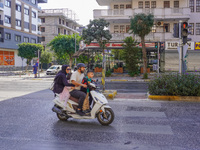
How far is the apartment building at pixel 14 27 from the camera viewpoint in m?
46.1

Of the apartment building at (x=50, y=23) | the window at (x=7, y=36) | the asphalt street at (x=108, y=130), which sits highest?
the apartment building at (x=50, y=23)

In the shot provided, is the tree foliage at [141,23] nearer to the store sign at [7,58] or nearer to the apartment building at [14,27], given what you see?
the apartment building at [14,27]

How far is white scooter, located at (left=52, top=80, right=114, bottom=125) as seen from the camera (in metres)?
6.20

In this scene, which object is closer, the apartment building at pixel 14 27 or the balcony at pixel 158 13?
the balcony at pixel 158 13

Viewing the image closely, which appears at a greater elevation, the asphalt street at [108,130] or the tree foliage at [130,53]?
the tree foliage at [130,53]

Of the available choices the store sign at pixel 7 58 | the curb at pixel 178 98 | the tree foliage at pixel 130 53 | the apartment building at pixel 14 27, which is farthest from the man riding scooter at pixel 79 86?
the store sign at pixel 7 58

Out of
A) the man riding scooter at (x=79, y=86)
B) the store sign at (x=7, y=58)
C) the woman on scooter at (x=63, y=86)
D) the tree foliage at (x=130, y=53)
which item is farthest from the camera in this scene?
the store sign at (x=7, y=58)

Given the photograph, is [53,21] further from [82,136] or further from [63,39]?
[82,136]

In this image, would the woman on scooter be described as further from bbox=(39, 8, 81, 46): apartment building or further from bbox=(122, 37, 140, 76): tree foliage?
bbox=(39, 8, 81, 46): apartment building

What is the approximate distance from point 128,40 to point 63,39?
20609 mm

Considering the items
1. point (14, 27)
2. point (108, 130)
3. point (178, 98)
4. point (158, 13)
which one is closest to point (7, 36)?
point (14, 27)

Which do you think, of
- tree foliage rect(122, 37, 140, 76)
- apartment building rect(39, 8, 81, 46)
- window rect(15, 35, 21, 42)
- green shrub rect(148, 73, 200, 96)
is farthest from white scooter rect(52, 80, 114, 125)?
apartment building rect(39, 8, 81, 46)

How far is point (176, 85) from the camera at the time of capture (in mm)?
10367

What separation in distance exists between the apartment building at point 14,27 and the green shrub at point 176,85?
40581 mm
